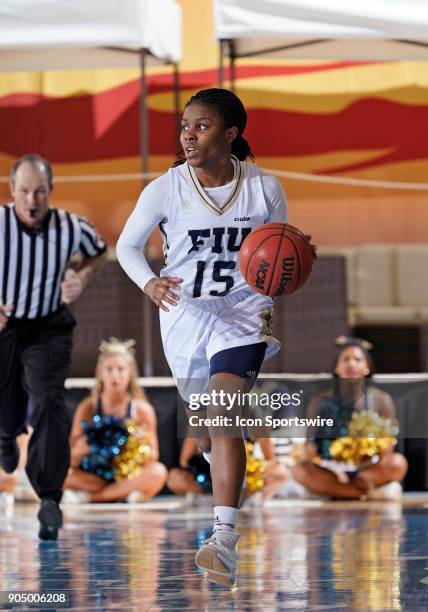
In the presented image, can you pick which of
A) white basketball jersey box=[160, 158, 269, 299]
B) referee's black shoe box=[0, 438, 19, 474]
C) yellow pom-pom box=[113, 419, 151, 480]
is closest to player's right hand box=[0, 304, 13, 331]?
referee's black shoe box=[0, 438, 19, 474]

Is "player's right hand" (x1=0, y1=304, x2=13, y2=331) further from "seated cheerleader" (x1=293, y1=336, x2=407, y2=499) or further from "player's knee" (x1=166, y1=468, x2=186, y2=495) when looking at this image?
"seated cheerleader" (x1=293, y1=336, x2=407, y2=499)

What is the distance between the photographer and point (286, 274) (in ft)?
14.6

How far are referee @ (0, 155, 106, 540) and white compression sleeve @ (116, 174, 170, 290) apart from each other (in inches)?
48.8

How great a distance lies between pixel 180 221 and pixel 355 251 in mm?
6259

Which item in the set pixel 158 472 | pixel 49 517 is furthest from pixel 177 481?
pixel 49 517

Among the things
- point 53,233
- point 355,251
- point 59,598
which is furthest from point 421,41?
point 59,598

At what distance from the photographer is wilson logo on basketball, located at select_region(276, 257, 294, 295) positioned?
4.45m

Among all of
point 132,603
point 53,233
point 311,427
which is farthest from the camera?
point 311,427

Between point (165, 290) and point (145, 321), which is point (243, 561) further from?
point (145, 321)

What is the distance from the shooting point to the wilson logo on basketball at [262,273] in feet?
14.3

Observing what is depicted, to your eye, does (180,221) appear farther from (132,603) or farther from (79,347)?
(79,347)

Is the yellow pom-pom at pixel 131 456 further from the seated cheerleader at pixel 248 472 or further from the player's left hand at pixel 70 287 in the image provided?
the player's left hand at pixel 70 287

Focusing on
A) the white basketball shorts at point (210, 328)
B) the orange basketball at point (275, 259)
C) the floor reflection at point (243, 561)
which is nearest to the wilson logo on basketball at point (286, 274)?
the orange basketball at point (275, 259)

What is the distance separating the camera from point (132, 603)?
12.9 ft
